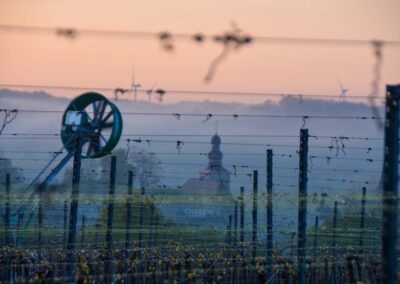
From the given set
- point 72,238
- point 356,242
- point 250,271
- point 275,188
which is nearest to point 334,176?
point 275,188

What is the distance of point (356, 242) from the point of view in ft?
60.6

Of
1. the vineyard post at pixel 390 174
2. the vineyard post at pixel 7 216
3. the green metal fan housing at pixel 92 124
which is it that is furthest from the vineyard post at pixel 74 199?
the vineyard post at pixel 390 174

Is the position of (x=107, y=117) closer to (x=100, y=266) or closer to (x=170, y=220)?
(x=100, y=266)

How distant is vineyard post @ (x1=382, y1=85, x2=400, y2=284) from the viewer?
22.0ft

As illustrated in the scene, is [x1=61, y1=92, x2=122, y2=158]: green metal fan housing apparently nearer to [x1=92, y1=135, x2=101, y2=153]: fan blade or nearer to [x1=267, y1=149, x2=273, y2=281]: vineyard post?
[x1=92, y1=135, x2=101, y2=153]: fan blade

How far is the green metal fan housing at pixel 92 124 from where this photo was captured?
40.8 feet

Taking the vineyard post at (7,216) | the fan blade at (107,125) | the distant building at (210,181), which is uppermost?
the fan blade at (107,125)

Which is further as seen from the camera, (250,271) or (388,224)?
(250,271)

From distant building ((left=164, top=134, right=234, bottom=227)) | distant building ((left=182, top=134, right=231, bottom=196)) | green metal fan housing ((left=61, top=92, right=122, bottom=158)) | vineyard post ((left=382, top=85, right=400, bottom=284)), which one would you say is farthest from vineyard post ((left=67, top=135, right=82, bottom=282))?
distant building ((left=182, top=134, right=231, bottom=196))

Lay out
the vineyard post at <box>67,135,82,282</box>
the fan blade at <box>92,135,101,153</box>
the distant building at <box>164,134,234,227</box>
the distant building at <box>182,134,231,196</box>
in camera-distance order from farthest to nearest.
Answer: the distant building at <box>182,134,231,196</box> < the distant building at <box>164,134,234,227</box> < the fan blade at <box>92,135,101,153</box> < the vineyard post at <box>67,135,82,282</box>

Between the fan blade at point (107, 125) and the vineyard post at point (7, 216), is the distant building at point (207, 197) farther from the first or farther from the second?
the vineyard post at point (7, 216)

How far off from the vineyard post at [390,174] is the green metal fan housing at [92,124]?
612cm

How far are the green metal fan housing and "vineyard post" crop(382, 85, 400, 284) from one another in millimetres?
6116

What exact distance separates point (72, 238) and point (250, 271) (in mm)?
5644
